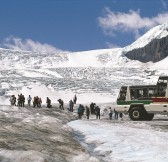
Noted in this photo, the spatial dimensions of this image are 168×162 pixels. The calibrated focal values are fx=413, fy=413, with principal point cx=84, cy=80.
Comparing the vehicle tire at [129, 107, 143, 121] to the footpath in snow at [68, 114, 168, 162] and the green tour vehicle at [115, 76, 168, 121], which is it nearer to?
the green tour vehicle at [115, 76, 168, 121]

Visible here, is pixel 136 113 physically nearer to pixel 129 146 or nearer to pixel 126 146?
pixel 126 146

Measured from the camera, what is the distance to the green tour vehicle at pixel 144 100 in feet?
94.1

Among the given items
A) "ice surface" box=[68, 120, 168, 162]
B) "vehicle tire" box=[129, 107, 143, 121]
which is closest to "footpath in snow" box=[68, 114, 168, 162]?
"ice surface" box=[68, 120, 168, 162]

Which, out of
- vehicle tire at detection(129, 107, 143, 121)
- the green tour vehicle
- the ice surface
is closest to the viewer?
the ice surface

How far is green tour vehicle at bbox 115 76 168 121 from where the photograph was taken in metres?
28.7

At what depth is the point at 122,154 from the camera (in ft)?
Result: 46.2

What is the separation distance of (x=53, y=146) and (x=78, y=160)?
2.95 meters

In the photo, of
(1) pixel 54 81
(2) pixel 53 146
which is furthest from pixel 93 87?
(2) pixel 53 146

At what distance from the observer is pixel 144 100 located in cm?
3012

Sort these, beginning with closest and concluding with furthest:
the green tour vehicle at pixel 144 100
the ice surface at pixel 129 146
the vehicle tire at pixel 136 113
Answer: the ice surface at pixel 129 146, the green tour vehicle at pixel 144 100, the vehicle tire at pixel 136 113

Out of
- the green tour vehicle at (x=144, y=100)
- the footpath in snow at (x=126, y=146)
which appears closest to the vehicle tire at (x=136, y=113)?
the green tour vehicle at (x=144, y=100)

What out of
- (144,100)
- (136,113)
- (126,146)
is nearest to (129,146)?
(126,146)

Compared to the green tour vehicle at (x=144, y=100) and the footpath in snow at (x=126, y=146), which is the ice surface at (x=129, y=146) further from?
the green tour vehicle at (x=144, y=100)

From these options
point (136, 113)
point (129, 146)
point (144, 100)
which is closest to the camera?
point (129, 146)
